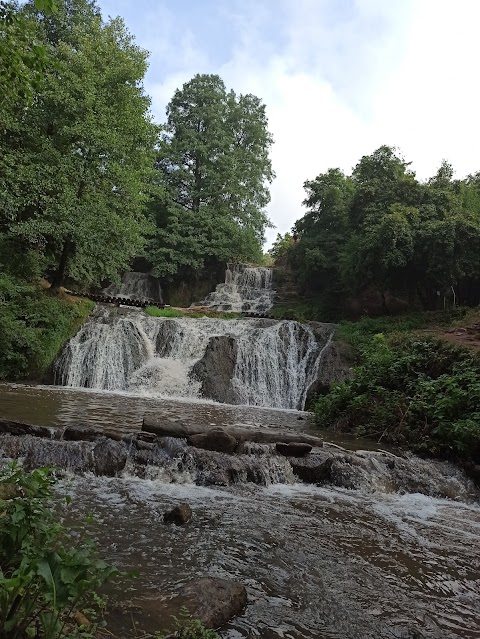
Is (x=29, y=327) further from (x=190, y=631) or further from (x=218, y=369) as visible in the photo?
(x=190, y=631)

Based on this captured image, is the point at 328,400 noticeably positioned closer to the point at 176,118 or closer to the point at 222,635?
the point at 222,635

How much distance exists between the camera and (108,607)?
2797mm

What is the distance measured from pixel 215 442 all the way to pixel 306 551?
3.31 metres

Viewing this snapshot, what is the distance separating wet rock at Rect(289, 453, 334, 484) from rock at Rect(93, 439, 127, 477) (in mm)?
2487

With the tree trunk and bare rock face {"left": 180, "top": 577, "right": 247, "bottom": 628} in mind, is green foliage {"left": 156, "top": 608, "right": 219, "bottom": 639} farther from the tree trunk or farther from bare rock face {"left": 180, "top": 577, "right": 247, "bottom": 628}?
the tree trunk

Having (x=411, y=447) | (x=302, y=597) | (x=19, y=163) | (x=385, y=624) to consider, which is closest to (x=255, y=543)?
(x=302, y=597)

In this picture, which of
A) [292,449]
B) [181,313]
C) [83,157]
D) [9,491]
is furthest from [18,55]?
[181,313]

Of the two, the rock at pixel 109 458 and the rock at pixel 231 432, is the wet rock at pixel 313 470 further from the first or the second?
the rock at pixel 109 458

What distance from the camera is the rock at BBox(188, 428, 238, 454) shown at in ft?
24.0

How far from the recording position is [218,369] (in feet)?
53.9

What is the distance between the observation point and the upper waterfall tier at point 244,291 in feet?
86.8

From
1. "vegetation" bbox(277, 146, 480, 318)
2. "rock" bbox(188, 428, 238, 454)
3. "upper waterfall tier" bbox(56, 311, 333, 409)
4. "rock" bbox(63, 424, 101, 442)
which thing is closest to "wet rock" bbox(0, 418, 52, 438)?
"rock" bbox(63, 424, 101, 442)

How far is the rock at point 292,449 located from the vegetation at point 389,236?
1362 cm

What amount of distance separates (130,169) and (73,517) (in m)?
15.5
